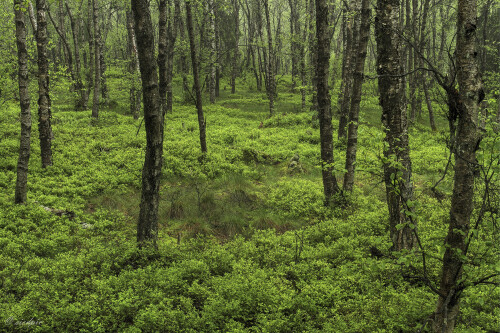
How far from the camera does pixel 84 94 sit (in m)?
21.9

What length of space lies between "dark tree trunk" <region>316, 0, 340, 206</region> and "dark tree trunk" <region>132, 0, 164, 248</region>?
469 centimetres

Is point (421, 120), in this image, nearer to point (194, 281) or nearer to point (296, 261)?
point (296, 261)

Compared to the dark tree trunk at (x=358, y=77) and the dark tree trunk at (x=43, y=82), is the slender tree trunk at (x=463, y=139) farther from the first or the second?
the dark tree trunk at (x=43, y=82)

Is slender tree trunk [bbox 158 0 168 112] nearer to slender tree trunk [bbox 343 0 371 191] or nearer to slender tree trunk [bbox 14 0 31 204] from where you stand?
slender tree trunk [bbox 14 0 31 204]

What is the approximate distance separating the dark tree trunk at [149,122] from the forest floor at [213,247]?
58 cm

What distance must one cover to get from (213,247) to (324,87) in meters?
5.73

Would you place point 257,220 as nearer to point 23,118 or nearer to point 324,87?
point 324,87

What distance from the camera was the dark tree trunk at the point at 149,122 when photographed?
6703 mm

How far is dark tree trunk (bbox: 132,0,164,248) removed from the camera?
22.0 feet

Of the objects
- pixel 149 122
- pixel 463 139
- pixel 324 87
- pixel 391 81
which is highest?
pixel 324 87

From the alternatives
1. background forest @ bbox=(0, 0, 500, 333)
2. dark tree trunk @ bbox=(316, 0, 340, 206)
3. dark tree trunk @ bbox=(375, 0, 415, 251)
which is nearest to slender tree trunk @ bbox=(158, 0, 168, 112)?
background forest @ bbox=(0, 0, 500, 333)

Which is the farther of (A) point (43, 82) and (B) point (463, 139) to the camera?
(A) point (43, 82)

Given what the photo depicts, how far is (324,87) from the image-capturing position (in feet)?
31.8

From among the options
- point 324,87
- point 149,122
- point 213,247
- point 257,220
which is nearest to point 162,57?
point 149,122
